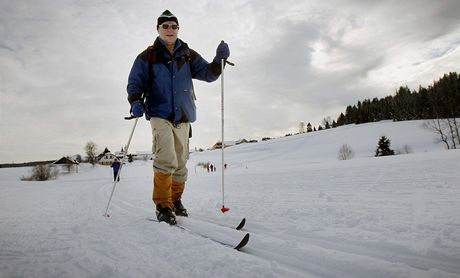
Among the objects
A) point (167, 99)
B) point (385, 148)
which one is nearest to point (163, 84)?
point (167, 99)

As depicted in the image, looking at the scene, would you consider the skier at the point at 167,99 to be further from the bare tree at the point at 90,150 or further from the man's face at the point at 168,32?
the bare tree at the point at 90,150

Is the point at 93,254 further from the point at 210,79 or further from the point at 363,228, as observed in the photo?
the point at 210,79

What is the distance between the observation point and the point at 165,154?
334cm

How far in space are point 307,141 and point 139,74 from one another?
72896 mm

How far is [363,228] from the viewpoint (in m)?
2.42

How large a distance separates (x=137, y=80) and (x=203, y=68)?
1.06m

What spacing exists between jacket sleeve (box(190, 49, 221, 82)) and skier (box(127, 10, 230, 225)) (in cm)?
17

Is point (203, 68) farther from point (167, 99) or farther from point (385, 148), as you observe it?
point (385, 148)

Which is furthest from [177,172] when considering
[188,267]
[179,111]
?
[188,267]

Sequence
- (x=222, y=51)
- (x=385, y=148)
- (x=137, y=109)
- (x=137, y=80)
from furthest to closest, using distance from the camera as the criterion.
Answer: (x=385, y=148) < (x=222, y=51) < (x=137, y=80) < (x=137, y=109)

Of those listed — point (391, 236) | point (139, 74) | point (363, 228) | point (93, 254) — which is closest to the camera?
point (93, 254)

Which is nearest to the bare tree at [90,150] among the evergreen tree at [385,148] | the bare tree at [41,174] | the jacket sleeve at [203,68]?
the bare tree at [41,174]

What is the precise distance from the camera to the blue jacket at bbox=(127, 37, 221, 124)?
3.47 m

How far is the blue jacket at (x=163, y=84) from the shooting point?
11.4ft
